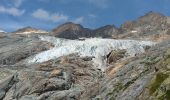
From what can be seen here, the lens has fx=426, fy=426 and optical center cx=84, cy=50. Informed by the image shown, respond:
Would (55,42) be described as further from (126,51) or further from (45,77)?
(45,77)

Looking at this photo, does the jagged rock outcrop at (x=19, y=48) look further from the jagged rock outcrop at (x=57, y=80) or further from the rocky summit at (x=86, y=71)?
the jagged rock outcrop at (x=57, y=80)

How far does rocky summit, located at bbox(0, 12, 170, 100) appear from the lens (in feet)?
100

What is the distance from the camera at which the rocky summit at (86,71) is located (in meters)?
30.6

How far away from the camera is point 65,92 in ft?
154

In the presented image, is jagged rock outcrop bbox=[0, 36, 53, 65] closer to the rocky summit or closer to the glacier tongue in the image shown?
the rocky summit

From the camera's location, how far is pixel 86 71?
60.0 m

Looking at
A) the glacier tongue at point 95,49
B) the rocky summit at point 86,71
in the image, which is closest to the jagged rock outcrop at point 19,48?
the rocky summit at point 86,71

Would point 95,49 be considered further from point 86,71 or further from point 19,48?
point 19,48

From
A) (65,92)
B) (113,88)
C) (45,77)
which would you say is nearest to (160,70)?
(113,88)

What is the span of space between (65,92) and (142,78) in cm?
1604

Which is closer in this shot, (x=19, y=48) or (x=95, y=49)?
(x=95, y=49)

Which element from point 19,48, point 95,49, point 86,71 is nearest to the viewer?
point 86,71

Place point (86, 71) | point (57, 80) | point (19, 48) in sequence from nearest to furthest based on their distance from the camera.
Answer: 1. point (57, 80)
2. point (86, 71)
3. point (19, 48)

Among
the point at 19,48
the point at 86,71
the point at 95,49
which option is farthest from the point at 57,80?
the point at 19,48
